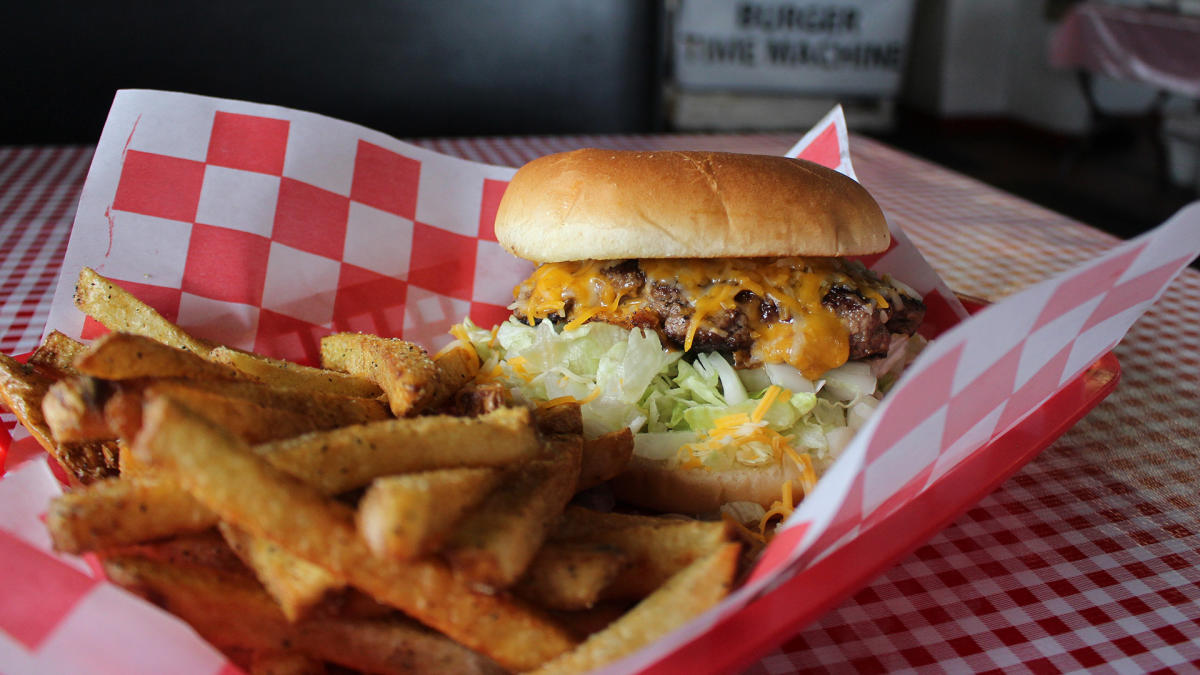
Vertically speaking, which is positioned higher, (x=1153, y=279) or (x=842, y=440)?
(x=1153, y=279)

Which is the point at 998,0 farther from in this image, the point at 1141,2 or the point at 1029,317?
the point at 1029,317

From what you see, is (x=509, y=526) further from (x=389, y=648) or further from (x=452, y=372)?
(x=452, y=372)

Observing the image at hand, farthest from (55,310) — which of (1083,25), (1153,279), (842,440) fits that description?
(1083,25)

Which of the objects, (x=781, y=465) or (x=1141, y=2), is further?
(x=1141, y=2)

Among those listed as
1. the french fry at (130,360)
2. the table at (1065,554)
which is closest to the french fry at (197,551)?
the french fry at (130,360)

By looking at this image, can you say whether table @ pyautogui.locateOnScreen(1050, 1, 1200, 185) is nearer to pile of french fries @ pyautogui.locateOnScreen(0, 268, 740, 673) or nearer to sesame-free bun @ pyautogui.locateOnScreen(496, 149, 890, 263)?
sesame-free bun @ pyautogui.locateOnScreen(496, 149, 890, 263)

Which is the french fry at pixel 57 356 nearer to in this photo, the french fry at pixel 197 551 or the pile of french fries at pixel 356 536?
the pile of french fries at pixel 356 536

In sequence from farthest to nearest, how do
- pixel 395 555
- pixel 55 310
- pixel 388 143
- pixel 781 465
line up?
1. pixel 388 143
2. pixel 55 310
3. pixel 781 465
4. pixel 395 555

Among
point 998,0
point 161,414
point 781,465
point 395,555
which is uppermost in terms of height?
point 998,0
